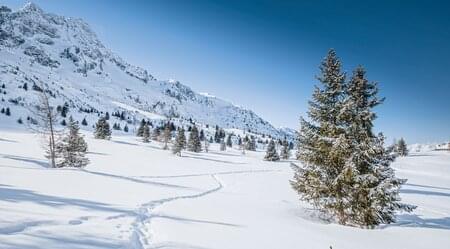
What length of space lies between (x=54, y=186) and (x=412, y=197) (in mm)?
36846

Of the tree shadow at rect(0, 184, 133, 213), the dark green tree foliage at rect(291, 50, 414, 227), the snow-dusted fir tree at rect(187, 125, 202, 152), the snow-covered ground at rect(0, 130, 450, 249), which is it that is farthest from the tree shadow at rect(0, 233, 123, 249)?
the snow-dusted fir tree at rect(187, 125, 202, 152)

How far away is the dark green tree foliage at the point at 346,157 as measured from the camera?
57.2ft

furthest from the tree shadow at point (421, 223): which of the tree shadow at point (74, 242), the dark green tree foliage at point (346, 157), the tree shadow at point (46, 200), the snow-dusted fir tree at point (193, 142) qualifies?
the snow-dusted fir tree at point (193, 142)

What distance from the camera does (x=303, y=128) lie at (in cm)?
2064

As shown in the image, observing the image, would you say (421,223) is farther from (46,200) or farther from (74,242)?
(46,200)

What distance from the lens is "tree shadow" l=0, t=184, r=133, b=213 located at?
→ 12634 mm

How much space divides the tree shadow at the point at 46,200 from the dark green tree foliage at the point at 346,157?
10.8 meters

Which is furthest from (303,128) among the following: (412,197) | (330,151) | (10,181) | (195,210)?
A: (412,197)

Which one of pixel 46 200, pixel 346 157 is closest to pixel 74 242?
pixel 46 200

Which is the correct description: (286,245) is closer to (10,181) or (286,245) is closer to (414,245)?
(414,245)

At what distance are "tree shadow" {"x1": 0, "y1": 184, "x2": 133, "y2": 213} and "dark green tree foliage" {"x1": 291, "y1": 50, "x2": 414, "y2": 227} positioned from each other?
35.5 ft

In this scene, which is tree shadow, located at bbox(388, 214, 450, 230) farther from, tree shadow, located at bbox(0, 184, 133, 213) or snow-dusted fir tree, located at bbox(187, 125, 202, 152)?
snow-dusted fir tree, located at bbox(187, 125, 202, 152)

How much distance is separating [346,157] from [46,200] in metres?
14.6

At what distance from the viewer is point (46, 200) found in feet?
43.5
